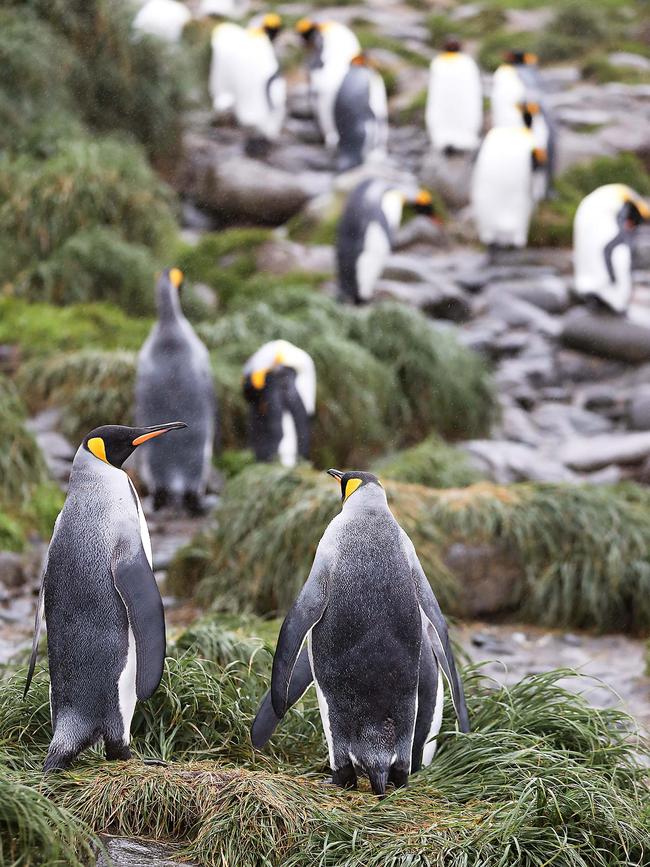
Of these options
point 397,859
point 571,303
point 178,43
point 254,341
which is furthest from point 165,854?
point 178,43

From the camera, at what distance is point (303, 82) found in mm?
19000

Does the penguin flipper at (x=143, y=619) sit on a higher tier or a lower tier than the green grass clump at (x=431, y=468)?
higher

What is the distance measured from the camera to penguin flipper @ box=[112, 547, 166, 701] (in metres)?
3.24


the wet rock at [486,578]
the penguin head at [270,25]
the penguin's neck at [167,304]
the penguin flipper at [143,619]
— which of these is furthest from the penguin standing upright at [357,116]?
the penguin flipper at [143,619]

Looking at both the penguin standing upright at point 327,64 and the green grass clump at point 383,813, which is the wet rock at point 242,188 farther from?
the green grass clump at point 383,813

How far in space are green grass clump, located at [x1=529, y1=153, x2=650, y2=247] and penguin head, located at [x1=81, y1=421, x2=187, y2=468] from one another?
435 inches

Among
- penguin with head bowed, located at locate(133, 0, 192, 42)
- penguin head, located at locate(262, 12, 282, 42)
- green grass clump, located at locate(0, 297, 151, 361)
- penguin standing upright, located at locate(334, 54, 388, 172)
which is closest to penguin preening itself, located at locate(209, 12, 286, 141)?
penguin head, located at locate(262, 12, 282, 42)

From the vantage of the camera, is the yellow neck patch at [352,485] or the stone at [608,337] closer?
the yellow neck patch at [352,485]

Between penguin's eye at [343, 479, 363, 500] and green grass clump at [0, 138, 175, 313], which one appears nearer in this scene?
penguin's eye at [343, 479, 363, 500]

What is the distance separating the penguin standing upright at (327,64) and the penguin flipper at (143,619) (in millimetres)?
13115

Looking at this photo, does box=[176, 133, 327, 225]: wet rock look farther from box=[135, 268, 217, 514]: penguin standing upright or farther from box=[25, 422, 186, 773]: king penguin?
box=[25, 422, 186, 773]: king penguin

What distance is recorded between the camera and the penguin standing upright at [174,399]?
7.72 meters

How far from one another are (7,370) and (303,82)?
11.2m

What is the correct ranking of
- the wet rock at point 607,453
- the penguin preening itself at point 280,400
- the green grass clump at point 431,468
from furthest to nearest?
the wet rock at point 607,453 → the penguin preening itself at point 280,400 → the green grass clump at point 431,468
